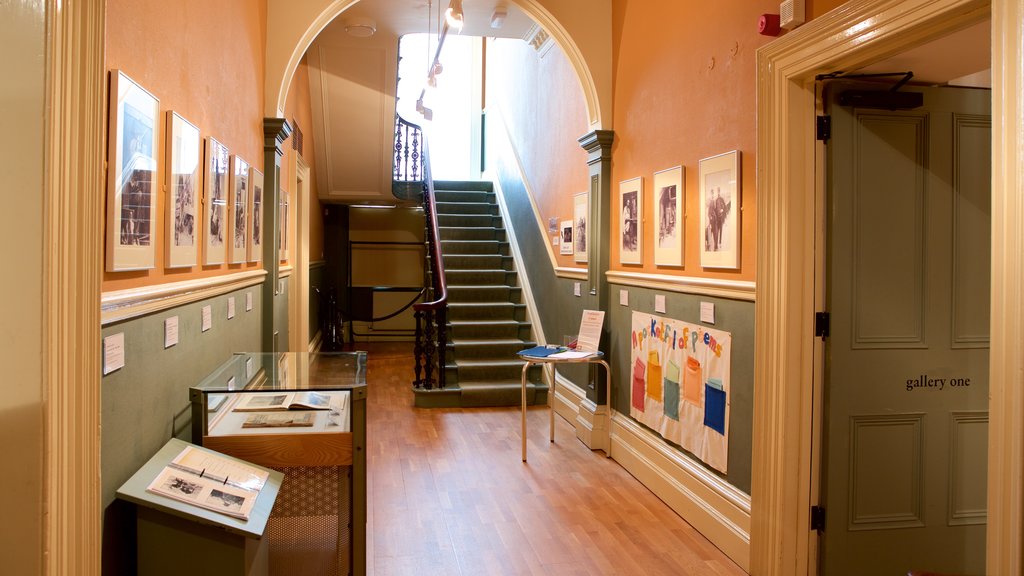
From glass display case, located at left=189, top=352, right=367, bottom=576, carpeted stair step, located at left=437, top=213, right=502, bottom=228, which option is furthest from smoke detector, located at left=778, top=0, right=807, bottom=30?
carpeted stair step, located at left=437, top=213, right=502, bottom=228

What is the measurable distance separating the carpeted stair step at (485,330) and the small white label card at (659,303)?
3.34 m

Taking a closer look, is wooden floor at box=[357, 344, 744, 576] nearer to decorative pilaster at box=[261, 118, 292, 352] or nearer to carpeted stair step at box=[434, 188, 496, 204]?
decorative pilaster at box=[261, 118, 292, 352]

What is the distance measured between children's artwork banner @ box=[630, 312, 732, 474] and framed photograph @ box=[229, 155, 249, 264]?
2.52 metres

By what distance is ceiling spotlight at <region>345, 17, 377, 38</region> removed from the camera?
6.68m

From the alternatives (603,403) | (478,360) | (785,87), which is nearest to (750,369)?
(785,87)

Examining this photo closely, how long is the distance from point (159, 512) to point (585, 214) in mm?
4328

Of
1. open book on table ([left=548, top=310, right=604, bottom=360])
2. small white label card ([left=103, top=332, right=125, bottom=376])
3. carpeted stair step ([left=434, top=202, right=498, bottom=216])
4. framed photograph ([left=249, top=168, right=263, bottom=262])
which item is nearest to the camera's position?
small white label card ([left=103, top=332, right=125, bottom=376])

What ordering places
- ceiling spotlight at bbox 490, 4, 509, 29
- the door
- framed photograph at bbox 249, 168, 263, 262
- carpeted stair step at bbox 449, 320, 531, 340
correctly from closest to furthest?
the door < framed photograph at bbox 249, 168, 263, 262 < ceiling spotlight at bbox 490, 4, 509, 29 < carpeted stair step at bbox 449, 320, 531, 340

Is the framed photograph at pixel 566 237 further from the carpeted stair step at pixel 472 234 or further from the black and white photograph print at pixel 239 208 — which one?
the black and white photograph print at pixel 239 208

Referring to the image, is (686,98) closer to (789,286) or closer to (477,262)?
(789,286)

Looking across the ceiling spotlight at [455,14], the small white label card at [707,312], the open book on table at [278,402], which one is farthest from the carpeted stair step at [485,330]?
the open book on table at [278,402]

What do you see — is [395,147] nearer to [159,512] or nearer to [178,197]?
[178,197]

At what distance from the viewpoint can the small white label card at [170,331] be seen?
2.56 m

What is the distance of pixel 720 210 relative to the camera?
12.0 feet
